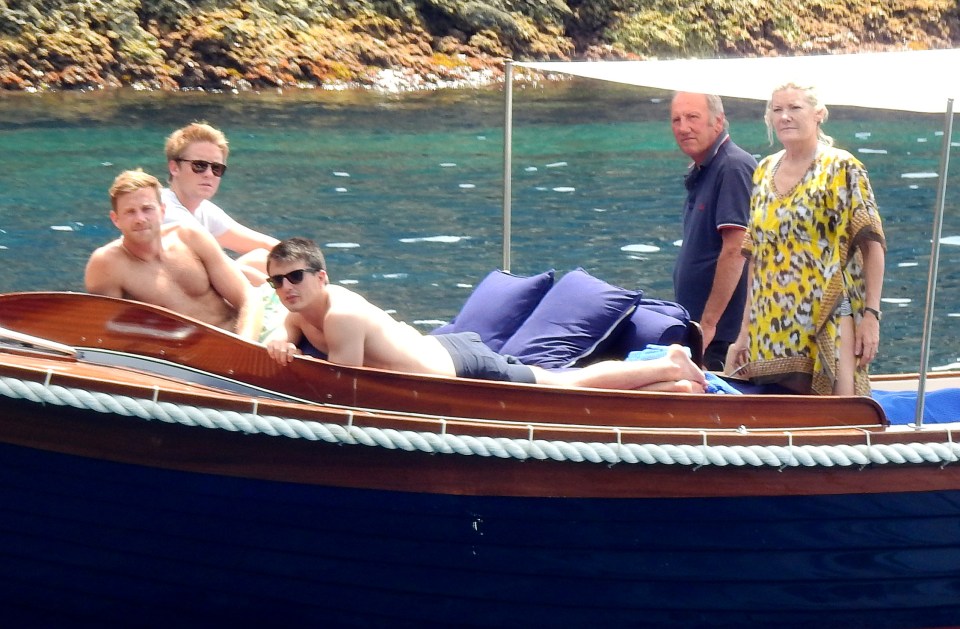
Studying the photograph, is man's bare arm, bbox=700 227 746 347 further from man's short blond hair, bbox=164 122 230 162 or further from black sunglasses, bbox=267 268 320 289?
man's short blond hair, bbox=164 122 230 162

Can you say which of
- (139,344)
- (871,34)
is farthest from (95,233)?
(871,34)

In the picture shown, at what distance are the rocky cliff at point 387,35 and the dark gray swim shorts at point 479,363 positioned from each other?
18.8 m

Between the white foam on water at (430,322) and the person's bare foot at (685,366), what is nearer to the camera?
the person's bare foot at (685,366)

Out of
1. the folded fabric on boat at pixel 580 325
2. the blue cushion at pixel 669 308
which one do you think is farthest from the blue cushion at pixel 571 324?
the blue cushion at pixel 669 308

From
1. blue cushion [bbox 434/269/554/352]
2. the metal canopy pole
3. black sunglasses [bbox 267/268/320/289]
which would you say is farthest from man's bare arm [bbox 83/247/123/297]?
the metal canopy pole

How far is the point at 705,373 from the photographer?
4.45m

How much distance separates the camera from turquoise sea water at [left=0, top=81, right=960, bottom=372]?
10945 mm

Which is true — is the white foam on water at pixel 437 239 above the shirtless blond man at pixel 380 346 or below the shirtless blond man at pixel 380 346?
below

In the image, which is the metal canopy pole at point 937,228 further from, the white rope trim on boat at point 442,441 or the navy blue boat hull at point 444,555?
the navy blue boat hull at point 444,555

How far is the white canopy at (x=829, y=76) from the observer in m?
3.79

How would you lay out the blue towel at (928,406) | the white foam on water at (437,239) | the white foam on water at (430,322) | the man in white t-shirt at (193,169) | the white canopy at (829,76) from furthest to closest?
the white foam on water at (437,239), the white foam on water at (430,322), the man in white t-shirt at (193,169), the blue towel at (928,406), the white canopy at (829,76)

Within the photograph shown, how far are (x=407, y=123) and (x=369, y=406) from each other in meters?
16.2

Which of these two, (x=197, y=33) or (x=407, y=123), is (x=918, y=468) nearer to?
(x=407, y=123)

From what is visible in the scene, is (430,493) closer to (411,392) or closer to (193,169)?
(411,392)
